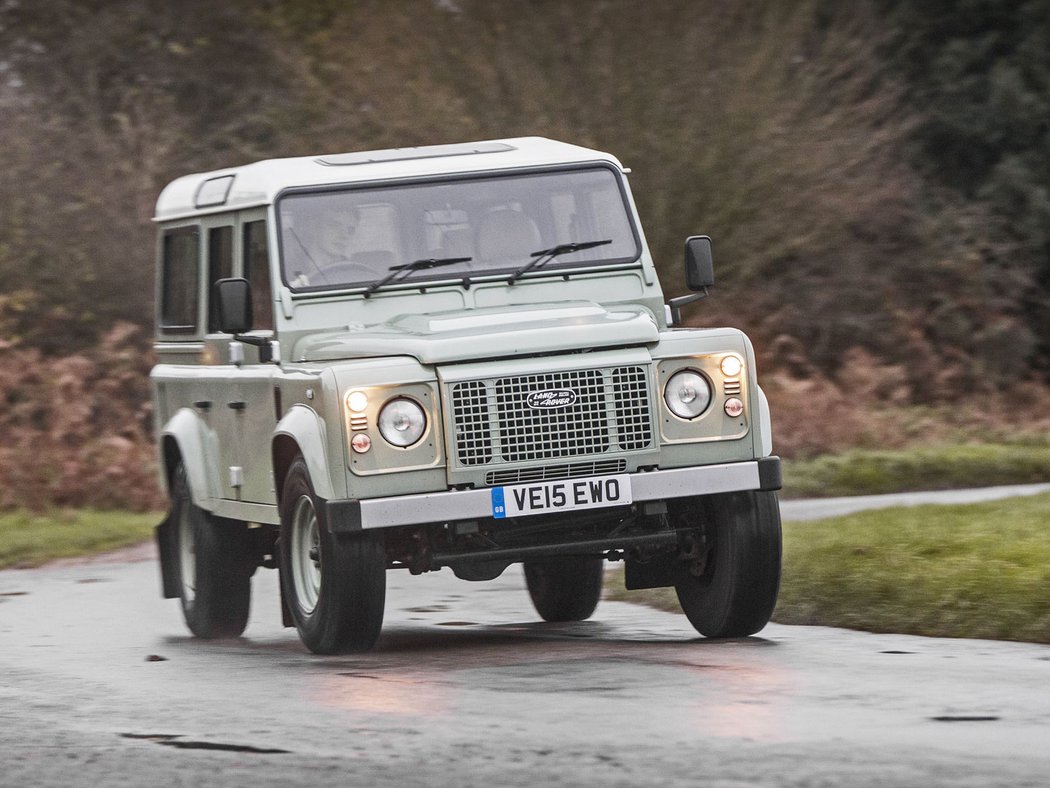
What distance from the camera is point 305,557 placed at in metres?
9.73

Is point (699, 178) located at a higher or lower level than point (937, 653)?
higher

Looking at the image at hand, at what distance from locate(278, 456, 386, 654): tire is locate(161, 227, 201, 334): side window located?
7.58 feet

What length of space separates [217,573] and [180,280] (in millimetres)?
1698

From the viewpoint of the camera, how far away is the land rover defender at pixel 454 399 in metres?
9.14

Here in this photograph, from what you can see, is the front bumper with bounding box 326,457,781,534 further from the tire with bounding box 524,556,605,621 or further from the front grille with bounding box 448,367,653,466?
the tire with bounding box 524,556,605,621

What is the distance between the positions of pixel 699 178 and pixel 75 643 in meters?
14.1

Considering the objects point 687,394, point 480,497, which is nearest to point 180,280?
point 480,497

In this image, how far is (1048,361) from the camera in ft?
96.6

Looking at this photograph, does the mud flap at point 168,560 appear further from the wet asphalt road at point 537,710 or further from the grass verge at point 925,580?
the grass verge at point 925,580

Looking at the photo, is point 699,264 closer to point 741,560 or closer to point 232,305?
point 741,560

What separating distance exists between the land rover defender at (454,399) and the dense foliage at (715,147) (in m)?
9.98

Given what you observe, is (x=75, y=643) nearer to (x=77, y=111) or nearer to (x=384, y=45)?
(x=384, y=45)

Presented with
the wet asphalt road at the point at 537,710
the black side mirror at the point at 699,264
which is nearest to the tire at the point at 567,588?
the wet asphalt road at the point at 537,710

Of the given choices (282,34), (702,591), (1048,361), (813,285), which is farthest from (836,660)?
(282,34)
